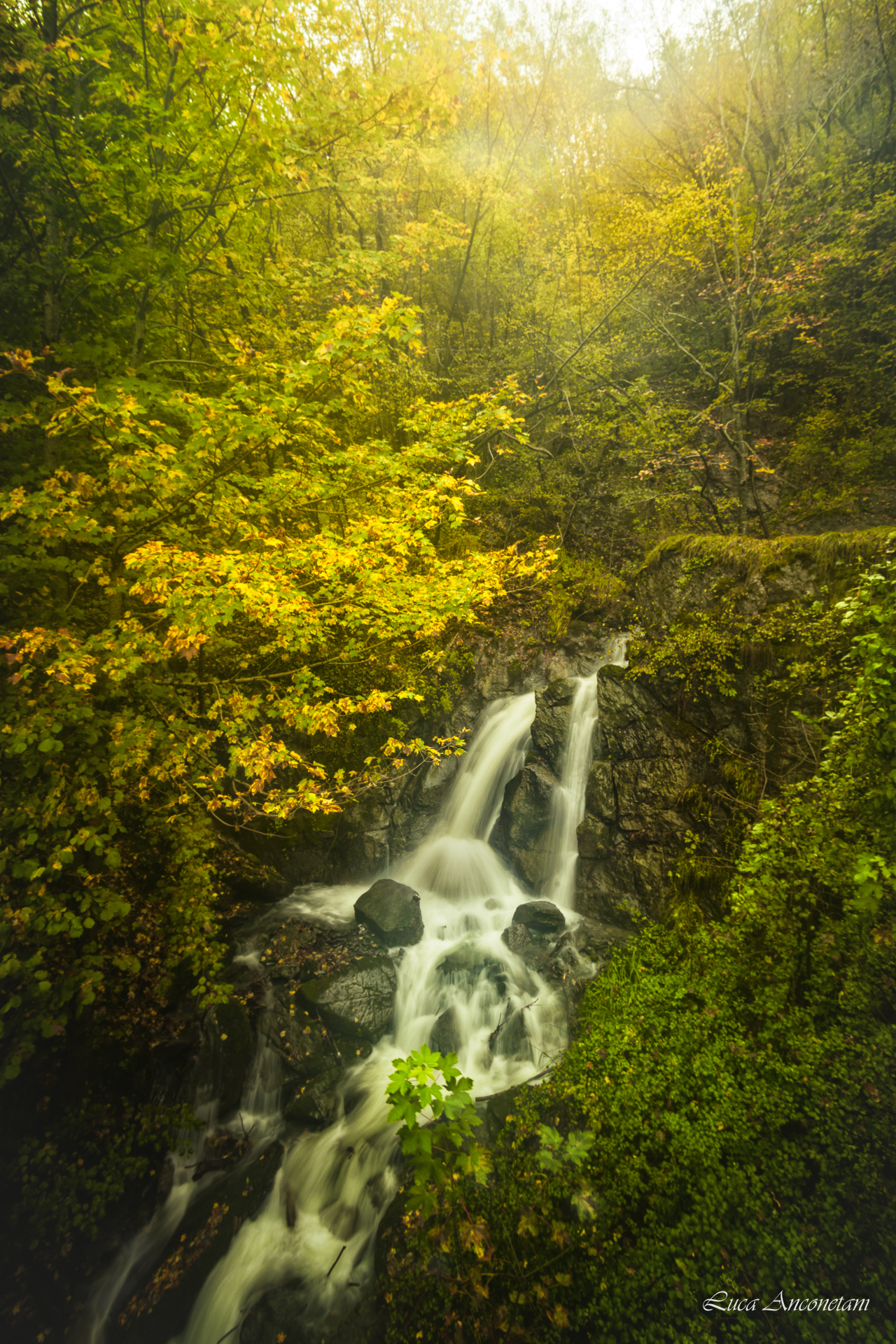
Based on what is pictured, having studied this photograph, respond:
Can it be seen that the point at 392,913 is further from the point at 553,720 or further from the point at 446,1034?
the point at 553,720

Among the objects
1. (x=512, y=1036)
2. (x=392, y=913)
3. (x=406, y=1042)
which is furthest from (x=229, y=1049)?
(x=512, y=1036)

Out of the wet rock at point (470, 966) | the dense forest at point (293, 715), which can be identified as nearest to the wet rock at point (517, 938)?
the wet rock at point (470, 966)

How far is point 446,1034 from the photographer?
5.70 meters

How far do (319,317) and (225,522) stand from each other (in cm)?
776

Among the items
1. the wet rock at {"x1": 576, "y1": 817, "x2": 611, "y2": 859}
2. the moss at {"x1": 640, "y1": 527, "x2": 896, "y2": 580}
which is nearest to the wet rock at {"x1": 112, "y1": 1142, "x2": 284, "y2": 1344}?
the wet rock at {"x1": 576, "y1": 817, "x2": 611, "y2": 859}

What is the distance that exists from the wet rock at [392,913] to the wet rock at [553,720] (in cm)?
312

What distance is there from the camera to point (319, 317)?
10266mm

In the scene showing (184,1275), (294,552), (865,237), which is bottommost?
(184,1275)

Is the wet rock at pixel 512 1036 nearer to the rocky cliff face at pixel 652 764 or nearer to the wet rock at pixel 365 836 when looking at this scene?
the rocky cliff face at pixel 652 764

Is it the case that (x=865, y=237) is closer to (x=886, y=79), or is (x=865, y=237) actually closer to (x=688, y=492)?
(x=886, y=79)

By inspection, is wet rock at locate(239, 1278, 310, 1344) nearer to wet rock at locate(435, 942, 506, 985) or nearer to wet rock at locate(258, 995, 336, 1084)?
wet rock at locate(258, 995, 336, 1084)

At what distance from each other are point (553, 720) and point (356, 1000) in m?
4.94

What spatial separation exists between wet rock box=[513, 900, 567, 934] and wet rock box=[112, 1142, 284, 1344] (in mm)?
3636

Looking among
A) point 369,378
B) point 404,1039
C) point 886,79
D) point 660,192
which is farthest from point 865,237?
point 404,1039
